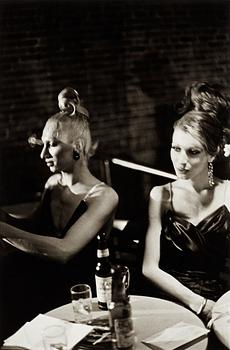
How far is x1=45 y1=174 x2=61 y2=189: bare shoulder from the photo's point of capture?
8.77ft

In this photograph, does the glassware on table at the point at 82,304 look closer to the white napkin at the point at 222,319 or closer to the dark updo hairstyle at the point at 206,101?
the white napkin at the point at 222,319

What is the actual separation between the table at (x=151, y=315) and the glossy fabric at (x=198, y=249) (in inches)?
10.0

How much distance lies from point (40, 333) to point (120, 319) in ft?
1.20

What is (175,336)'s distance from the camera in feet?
6.78

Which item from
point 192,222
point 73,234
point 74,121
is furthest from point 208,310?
point 74,121

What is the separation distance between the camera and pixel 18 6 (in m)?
2.49

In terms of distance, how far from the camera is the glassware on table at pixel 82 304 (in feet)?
7.23

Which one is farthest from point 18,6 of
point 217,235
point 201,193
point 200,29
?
point 217,235

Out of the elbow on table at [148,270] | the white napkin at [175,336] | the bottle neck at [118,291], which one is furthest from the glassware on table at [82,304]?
the elbow on table at [148,270]

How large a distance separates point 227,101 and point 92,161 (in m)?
0.74

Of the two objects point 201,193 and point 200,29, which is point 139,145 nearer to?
point 201,193

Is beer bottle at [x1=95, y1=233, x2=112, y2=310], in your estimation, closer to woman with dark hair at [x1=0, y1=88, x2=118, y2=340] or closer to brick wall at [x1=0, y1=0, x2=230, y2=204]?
woman with dark hair at [x1=0, y1=88, x2=118, y2=340]

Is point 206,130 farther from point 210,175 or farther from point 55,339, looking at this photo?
point 55,339

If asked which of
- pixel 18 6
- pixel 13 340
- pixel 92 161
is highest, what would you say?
pixel 18 6
